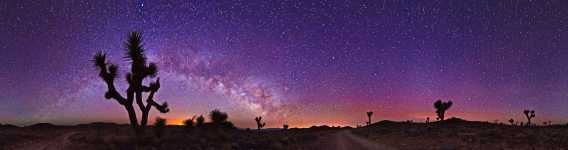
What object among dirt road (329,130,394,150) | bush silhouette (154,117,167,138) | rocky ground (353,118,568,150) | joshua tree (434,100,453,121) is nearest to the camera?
rocky ground (353,118,568,150)

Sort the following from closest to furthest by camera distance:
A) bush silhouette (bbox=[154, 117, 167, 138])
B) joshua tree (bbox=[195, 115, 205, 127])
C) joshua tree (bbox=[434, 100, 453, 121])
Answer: bush silhouette (bbox=[154, 117, 167, 138])
joshua tree (bbox=[195, 115, 205, 127])
joshua tree (bbox=[434, 100, 453, 121])

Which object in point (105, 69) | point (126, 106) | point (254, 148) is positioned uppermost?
point (105, 69)

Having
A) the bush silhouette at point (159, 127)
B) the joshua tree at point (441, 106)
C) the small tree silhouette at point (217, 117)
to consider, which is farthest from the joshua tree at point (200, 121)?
the joshua tree at point (441, 106)

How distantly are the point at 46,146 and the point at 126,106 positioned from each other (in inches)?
221

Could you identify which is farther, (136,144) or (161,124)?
(161,124)

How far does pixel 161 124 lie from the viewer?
89.8 feet

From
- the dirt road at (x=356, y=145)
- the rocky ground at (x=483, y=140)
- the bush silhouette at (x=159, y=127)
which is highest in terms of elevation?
the bush silhouette at (x=159, y=127)

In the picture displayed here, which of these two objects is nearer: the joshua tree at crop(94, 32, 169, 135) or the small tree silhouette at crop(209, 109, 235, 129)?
the joshua tree at crop(94, 32, 169, 135)

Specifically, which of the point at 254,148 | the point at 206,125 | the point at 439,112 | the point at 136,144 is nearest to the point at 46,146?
the point at 136,144

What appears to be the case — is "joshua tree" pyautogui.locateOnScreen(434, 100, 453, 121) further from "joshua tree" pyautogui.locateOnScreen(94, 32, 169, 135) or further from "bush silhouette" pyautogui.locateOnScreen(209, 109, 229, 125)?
"joshua tree" pyautogui.locateOnScreen(94, 32, 169, 135)

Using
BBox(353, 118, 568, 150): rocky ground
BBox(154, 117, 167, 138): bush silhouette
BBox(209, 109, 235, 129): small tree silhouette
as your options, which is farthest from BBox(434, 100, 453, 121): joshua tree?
BBox(154, 117, 167, 138): bush silhouette

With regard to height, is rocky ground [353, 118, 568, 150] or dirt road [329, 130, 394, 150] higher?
rocky ground [353, 118, 568, 150]

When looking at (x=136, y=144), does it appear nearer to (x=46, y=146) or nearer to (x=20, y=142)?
(x=46, y=146)

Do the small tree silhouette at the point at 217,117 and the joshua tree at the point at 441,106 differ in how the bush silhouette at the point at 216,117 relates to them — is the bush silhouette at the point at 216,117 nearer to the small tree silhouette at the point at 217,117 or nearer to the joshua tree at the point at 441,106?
the small tree silhouette at the point at 217,117
